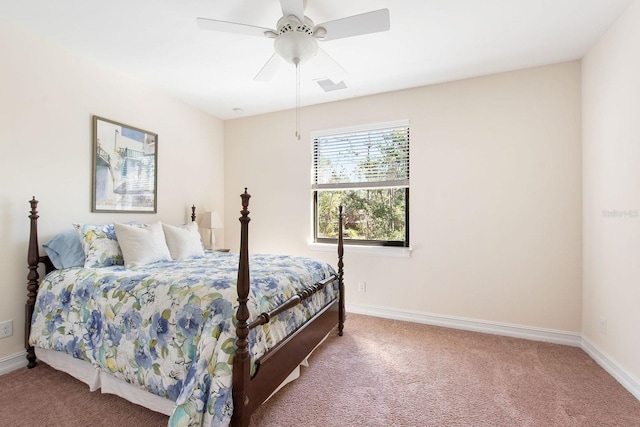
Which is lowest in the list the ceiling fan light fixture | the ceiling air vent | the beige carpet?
the beige carpet

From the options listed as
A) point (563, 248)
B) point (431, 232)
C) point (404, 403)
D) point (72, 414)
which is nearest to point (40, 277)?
point (72, 414)

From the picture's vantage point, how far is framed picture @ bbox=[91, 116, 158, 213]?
2840 millimetres

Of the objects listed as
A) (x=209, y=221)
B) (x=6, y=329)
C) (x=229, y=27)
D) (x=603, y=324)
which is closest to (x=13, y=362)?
(x=6, y=329)

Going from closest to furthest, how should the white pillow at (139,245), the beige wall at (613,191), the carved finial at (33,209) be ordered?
the beige wall at (613,191), the carved finial at (33,209), the white pillow at (139,245)

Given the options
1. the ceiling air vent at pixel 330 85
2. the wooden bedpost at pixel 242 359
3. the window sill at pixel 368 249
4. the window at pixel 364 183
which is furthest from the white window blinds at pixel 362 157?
the wooden bedpost at pixel 242 359

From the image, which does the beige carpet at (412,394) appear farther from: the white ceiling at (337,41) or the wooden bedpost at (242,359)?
the white ceiling at (337,41)

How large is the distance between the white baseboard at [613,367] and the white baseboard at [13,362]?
171 inches

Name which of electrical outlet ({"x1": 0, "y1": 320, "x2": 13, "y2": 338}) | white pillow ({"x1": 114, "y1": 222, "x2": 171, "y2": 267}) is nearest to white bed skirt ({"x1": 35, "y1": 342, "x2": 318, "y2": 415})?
electrical outlet ({"x1": 0, "y1": 320, "x2": 13, "y2": 338})

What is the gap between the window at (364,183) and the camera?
350 cm

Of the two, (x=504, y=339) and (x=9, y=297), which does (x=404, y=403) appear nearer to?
(x=504, y=339)

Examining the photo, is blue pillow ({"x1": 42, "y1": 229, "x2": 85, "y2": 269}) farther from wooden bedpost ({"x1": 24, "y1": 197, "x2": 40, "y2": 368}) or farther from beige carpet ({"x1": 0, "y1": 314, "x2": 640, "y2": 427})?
beige carpet ({"x1": 0, "y1": 314, "x2": 640, "y2": 427})

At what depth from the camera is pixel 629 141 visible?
2074mm

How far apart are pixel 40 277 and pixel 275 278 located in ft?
6.51

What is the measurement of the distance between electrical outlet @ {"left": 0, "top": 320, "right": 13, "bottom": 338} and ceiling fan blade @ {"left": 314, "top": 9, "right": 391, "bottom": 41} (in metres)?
3.10
